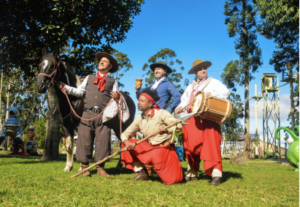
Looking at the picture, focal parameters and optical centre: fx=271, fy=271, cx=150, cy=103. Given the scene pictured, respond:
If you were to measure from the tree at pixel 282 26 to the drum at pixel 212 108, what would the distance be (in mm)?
9680

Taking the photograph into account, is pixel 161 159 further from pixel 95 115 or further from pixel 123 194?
pixel 95 115

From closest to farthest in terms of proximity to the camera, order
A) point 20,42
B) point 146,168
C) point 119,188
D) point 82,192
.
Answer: point 82,192, point 119,188, point 146,168, point 20,42

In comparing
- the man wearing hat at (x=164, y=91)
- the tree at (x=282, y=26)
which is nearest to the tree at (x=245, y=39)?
the tree at (x=282, y=26)

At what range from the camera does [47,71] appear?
500cm

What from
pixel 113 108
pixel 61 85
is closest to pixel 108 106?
pixel 113 108

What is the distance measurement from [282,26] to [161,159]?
1176 cm

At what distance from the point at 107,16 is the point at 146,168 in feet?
21.9

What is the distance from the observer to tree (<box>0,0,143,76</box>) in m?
9.07

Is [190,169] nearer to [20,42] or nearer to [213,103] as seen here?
[213,103]

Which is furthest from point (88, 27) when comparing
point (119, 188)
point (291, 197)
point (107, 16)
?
point (291, 197)

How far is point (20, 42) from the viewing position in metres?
10.0

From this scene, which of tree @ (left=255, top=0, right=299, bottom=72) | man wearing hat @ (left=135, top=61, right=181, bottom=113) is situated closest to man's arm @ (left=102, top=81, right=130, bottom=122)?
man wearing hat @ (left=135, top=61, right=181, bottom=113)

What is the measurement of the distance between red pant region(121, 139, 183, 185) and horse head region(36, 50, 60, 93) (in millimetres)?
1973

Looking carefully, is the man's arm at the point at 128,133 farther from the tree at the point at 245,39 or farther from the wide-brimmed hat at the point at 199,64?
the tree at the point at 245,39
